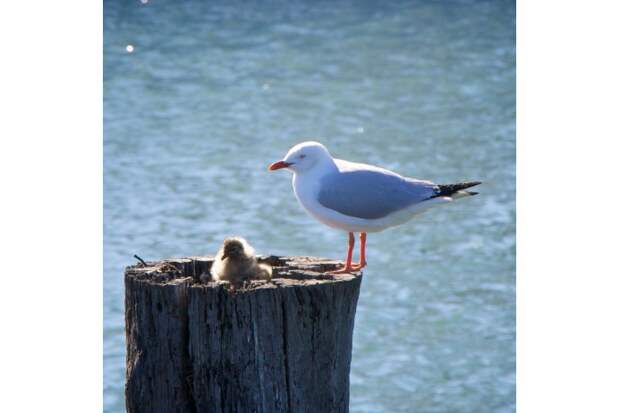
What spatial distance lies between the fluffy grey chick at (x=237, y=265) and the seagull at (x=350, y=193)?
25.0 inches

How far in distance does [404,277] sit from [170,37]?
7362mm

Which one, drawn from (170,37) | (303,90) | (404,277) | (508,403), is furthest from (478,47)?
(508,403)

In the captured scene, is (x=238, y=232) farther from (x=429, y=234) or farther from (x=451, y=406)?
(x=451, y=406)

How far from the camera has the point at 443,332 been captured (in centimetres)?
795

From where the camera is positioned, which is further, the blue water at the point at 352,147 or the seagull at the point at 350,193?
the blue water at the point at 352,147

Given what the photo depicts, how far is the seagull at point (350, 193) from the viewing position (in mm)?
4602

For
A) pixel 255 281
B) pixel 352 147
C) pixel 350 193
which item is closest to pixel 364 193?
pixel 350 193

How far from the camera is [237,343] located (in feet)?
11.2

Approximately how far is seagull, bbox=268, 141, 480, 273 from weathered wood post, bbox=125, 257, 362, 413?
3.19ft

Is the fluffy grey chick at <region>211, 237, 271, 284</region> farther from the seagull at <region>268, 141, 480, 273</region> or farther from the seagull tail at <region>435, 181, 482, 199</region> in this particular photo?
the seagull tail at <region>435, 181, 482, 199</region>

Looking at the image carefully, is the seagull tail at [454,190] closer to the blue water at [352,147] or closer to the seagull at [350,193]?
the seagull at [350,193]

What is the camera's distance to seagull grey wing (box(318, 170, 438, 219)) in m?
4.60

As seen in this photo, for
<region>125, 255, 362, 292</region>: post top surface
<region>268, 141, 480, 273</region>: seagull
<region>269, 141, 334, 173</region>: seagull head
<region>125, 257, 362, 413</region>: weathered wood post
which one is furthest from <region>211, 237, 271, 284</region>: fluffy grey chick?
<region>269, 141, 334, 173</region>: seagull head

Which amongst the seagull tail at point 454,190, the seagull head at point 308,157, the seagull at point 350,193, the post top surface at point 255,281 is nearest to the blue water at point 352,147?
the seagull tail at point 454,190
